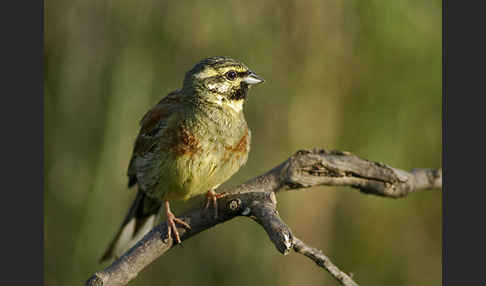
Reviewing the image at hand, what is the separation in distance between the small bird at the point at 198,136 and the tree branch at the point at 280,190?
0.14 metres

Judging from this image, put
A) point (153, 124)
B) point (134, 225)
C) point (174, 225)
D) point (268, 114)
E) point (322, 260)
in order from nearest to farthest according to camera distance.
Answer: point (322, 260) → point (174, 225) → point (153, 124) → point (134, 225) → point (268, 114)

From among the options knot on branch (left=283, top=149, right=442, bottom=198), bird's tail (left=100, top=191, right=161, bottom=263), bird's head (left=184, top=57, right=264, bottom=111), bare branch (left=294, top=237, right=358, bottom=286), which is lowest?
bird's tail (left=100, top=191, right=161, bottom=263)

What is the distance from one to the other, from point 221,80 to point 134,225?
101 cm

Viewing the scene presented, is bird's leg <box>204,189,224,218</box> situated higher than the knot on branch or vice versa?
the knot on branch

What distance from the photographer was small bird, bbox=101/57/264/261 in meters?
2.59

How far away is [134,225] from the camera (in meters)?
3.14

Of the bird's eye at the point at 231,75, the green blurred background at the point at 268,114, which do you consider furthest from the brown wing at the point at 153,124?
the green blurred background at the point at 268,114

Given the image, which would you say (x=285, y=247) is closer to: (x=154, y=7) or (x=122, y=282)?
(x=122, y=282)

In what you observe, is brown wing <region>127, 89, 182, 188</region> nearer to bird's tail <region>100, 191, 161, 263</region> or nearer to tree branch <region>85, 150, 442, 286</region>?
bird's tail <region>100, 191, 161, 263</region>

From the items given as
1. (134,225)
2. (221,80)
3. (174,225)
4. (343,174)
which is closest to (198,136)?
(221,80)

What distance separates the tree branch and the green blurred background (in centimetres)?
84

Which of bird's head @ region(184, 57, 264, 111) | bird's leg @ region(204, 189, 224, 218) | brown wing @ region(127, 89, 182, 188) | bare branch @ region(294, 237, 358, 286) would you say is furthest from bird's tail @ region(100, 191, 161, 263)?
bare branch @ region(294, 237, 358, 286)

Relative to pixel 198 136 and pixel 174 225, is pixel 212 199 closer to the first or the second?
pixel 174 225

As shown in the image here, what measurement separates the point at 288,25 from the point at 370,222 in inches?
55.4
